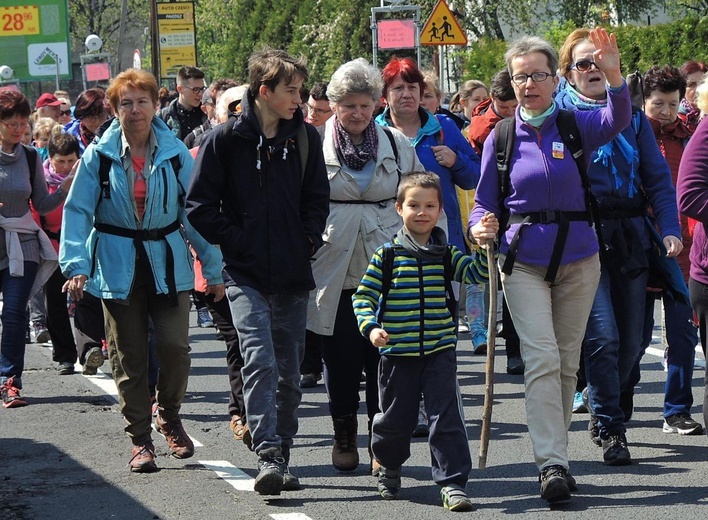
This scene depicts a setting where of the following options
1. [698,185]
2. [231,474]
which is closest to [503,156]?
[698,185]

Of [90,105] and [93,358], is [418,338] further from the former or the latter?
[90,105]

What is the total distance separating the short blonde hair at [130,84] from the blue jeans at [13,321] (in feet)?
9.34

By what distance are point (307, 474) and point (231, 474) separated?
0.39m

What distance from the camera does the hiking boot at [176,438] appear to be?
7.71 meters

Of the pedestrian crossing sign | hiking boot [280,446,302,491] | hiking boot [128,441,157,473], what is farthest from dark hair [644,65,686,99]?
the pedestrian crossing sign

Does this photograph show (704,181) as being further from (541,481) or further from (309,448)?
(309,448)

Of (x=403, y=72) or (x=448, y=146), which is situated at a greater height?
(x=403, y=72)

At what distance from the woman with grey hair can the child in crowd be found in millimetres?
597

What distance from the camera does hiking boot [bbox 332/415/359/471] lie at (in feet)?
23.7

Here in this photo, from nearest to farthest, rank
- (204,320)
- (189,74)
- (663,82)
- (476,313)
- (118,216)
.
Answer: (118,216)
(663,82)
(476,313)
(189,74)
(204,320)

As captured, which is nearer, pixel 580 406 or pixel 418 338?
pixel 418 338

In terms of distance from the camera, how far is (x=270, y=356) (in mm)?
6707

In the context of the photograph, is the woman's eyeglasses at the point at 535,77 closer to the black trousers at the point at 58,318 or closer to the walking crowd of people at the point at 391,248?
the walking crowd of people at the point at 391,248

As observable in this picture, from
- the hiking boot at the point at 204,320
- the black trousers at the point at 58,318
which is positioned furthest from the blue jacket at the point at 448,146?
the hiking boot at the point at 204,320
